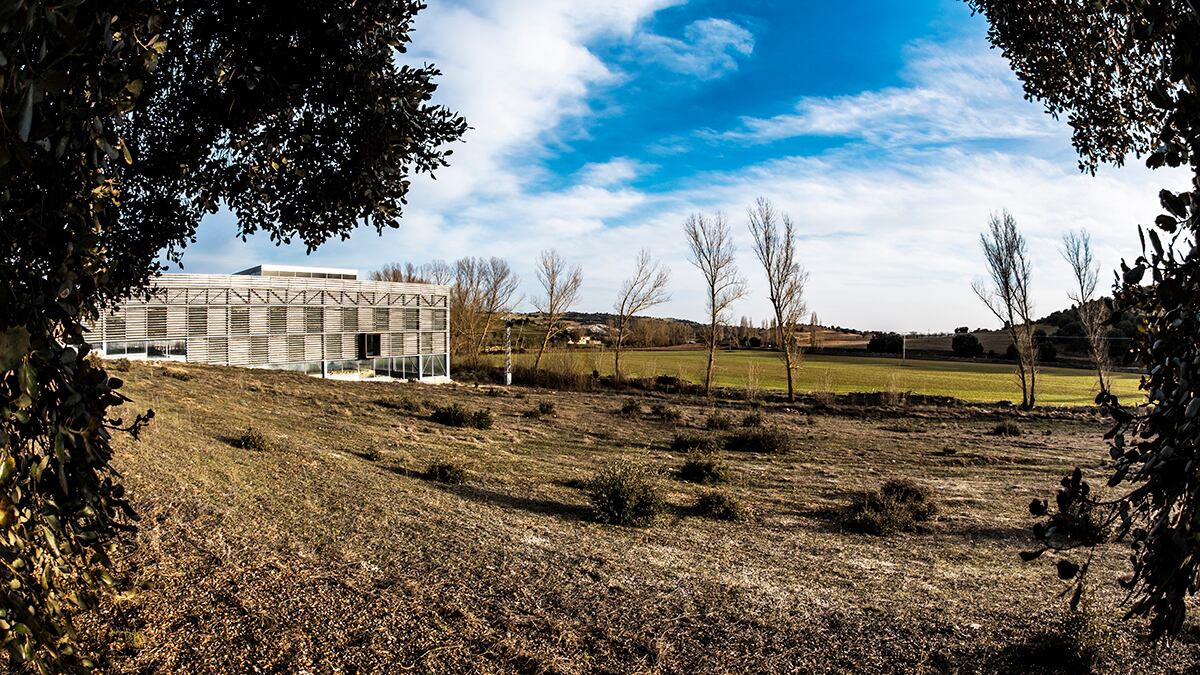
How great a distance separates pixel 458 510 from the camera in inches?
314

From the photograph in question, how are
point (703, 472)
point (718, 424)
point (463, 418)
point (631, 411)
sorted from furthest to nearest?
point (631, 411), point (718, 424), point (463, 418), point (703, 472)

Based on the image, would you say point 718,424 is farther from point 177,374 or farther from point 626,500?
point 177,374

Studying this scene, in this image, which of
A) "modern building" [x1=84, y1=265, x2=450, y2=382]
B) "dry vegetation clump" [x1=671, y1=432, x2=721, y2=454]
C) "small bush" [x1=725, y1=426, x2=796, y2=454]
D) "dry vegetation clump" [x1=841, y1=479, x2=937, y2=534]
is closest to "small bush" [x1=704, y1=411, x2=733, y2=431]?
"small bush" [x1=725, y1=426, x2=796, y2=454]

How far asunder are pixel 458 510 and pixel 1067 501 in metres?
6.83

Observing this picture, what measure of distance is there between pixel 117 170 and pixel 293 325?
35.4 meters

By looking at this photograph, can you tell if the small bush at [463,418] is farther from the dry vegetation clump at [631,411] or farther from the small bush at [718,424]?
the small bush at [718,424]

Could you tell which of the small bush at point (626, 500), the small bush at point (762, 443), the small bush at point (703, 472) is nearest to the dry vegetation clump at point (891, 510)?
the small bush at point (703, 472)

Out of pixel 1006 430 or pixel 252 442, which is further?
pixel 1006 430

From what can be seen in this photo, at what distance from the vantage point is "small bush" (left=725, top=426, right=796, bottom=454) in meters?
16.1

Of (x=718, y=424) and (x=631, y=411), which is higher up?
(x=631, y=411)

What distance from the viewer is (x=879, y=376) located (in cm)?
4531

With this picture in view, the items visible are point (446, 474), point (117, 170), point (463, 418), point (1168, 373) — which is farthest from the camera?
point (463, 418)

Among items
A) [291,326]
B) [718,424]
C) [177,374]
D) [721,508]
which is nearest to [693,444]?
[718,424]

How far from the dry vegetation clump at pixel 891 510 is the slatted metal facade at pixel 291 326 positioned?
2665 centimetres
